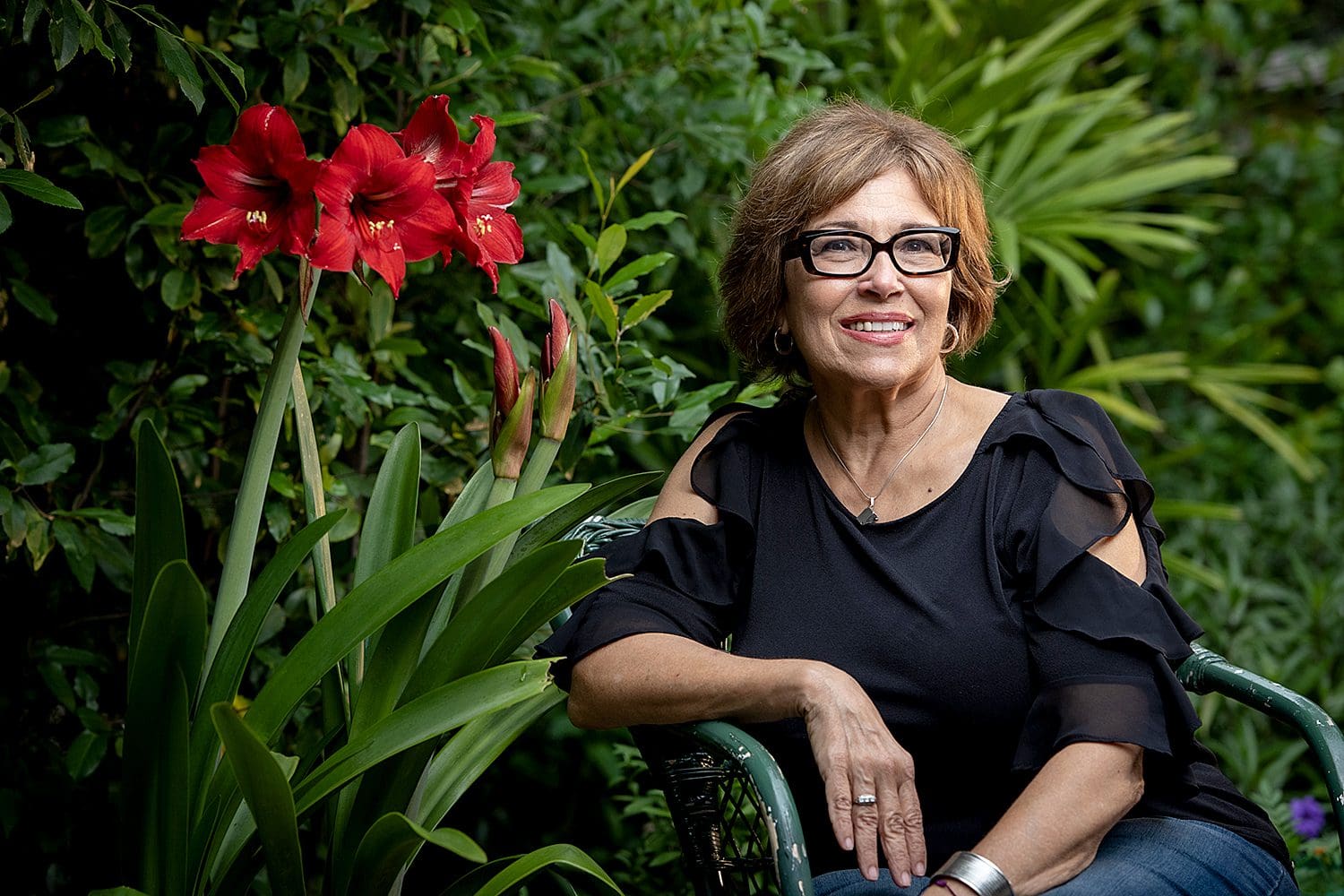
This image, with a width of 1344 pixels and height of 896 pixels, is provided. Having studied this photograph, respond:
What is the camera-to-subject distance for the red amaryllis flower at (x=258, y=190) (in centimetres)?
150

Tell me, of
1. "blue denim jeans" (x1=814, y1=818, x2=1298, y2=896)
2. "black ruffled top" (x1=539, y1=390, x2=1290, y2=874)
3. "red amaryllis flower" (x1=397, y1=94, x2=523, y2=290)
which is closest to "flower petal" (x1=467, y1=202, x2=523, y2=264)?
"red amaryllis flower" (x1=397, y1=94, x2=523, y2=290)

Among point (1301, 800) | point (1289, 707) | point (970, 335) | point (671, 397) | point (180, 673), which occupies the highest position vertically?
point (970, 335)

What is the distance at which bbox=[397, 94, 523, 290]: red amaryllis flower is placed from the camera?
63.4 inches

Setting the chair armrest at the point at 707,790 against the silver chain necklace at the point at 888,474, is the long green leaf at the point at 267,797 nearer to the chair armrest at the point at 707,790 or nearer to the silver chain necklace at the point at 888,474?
the chair armrest at the point at 707,790

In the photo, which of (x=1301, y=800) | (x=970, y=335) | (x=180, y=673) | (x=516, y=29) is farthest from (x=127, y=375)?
(x=1301, y=800)

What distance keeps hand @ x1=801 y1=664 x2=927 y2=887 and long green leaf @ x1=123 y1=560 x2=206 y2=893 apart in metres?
0.72

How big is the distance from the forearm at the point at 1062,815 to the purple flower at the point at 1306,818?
56.9 inches

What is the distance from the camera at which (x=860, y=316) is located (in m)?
1.81

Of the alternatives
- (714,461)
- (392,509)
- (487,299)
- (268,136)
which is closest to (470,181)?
(268,136)

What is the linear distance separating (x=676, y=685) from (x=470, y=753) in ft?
1.09

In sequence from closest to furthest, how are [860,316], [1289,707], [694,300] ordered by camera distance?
1. [1289,707]
2. [860,316]
3. [694,300]

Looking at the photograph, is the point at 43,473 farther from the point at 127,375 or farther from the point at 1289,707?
the point at 1289,707

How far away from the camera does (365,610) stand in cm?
150

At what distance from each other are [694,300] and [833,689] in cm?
189
